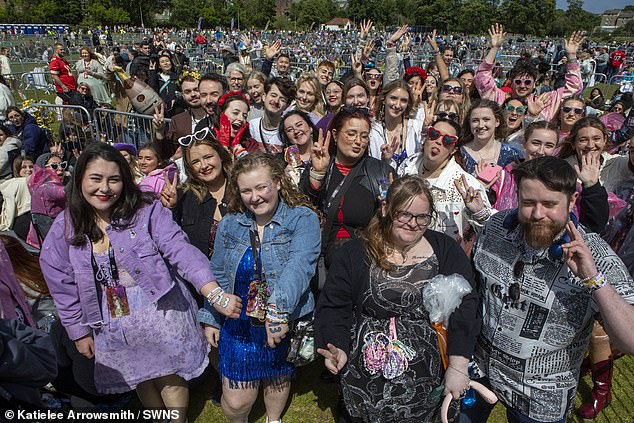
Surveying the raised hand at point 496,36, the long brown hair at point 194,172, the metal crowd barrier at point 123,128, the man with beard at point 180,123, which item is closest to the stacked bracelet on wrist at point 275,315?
the long brown hair at point 194,172

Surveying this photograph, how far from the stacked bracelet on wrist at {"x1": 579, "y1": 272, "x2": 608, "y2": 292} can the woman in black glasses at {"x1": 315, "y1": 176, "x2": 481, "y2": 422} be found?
1.99 ft

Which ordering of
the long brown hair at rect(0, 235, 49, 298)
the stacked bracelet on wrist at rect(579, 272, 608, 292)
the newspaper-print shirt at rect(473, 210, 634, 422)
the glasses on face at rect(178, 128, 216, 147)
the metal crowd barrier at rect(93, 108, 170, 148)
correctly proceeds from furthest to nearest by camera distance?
the metal crowd barrier at rect(93, 108, 170, 148), the glasses on face at rect(178, 128, 216, 147), the long brown hair at rect(0, 235, 49, 298), the newspaper-print shirt at rect(473, 210, 634, 422), the stacked bracelet on wrist at rect(579, 272, 608, 292)

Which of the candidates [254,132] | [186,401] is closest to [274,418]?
[186,401]

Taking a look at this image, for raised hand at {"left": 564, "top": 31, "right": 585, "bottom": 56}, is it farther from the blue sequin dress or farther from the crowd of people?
the blue sequin dress

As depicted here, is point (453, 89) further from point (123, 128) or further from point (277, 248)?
point (123, 128)

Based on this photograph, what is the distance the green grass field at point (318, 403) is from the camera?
356 centimetres

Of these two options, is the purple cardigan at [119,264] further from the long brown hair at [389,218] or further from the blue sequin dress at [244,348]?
the long brown hair at [389,218]

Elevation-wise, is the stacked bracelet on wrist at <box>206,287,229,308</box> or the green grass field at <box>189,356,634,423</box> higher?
the stacked bracelet on wrist at <box>206,287,229,308</box>

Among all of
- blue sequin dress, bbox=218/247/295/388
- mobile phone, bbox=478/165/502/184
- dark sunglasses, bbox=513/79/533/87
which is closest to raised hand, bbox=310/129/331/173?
blue sequin dress, bbox=218/247/295/388

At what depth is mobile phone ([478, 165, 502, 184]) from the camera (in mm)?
3518

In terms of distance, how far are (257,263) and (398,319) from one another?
1032 mm

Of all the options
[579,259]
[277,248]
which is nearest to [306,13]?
[277,248]

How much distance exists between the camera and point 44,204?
16.0 ft

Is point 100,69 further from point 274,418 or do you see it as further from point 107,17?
point 107,17
